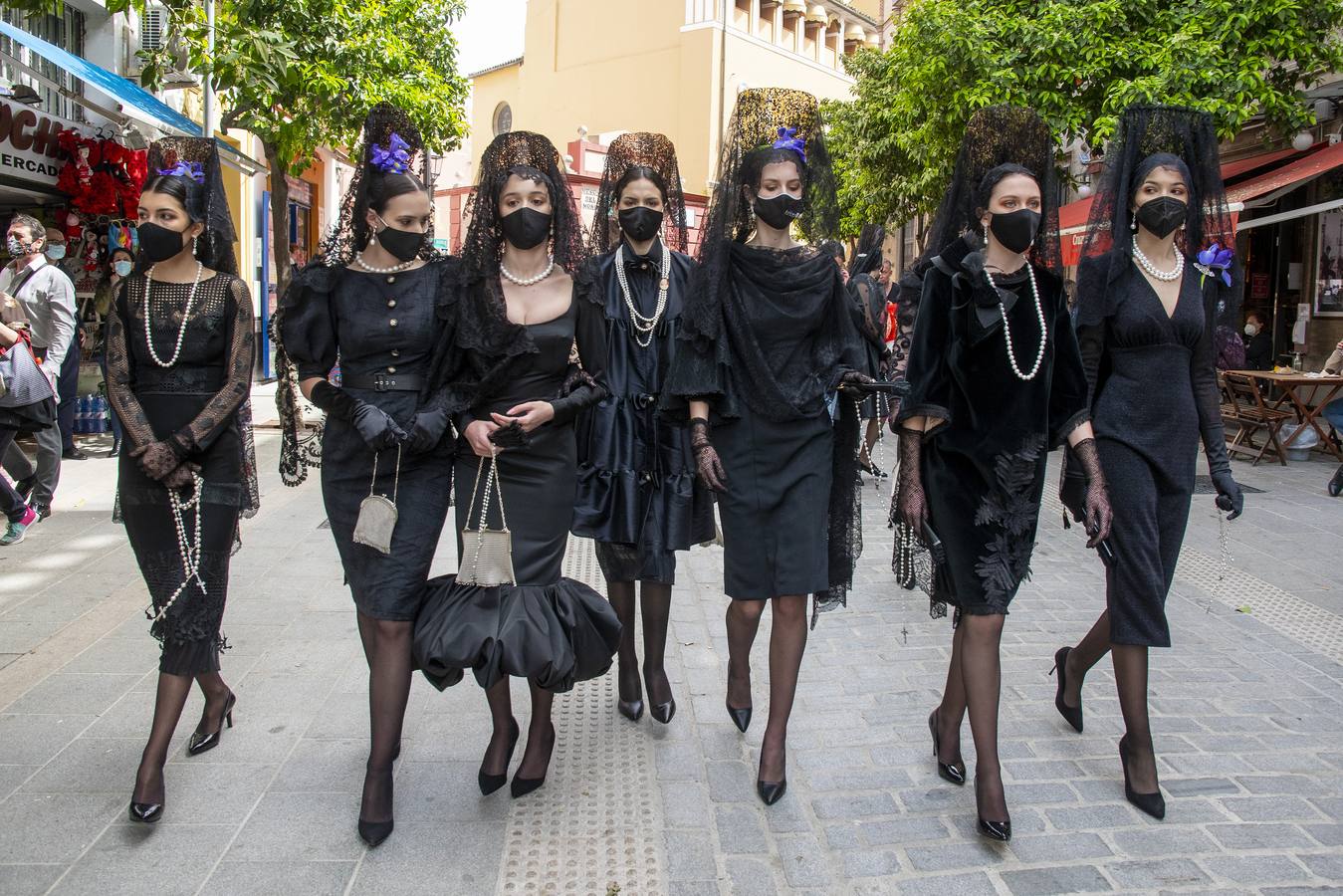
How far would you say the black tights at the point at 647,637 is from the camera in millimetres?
4406

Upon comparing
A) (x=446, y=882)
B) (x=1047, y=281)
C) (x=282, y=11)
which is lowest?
(x=446, y=882)

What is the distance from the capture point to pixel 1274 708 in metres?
4.55

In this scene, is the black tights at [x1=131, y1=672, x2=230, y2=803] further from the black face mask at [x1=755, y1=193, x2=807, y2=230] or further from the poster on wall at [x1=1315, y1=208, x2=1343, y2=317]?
the poster on wall at [x1=1315, y1=208, x2=1343, y2=317]

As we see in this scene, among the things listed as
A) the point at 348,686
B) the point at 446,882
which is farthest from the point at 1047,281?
the point at 348,686

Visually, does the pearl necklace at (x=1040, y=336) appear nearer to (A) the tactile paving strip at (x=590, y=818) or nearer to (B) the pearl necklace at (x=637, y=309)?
(B) the pearl necklace at (x=637, y=309)

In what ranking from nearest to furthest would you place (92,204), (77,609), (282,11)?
1. (77,609)
2. (282,11)
3. (92,204)

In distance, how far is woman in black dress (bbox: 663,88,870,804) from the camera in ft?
12.4

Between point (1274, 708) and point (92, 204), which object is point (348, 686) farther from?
point (92, 204)

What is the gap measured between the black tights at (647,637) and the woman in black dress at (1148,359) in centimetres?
164

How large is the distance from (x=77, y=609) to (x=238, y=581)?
880mm

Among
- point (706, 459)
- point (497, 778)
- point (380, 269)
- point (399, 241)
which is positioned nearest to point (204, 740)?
point (497, 778)

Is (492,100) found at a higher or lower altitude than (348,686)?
higher

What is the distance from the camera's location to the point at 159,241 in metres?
3.66

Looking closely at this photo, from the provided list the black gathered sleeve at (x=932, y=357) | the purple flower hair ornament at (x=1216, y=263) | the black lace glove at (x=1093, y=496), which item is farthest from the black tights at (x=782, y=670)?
the purple flower hair ornament at (x=1216, y=263)
